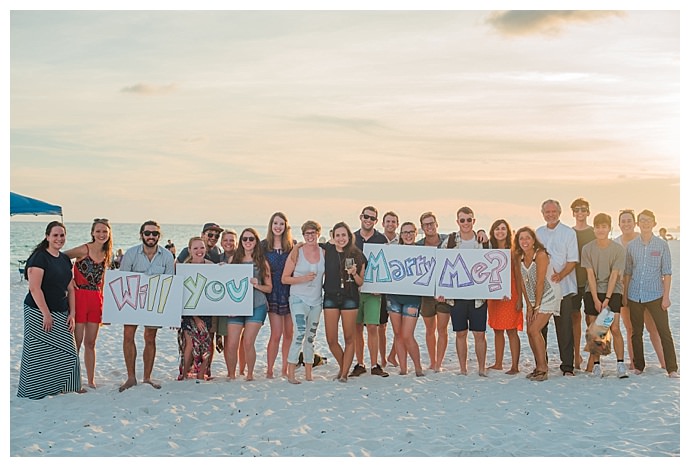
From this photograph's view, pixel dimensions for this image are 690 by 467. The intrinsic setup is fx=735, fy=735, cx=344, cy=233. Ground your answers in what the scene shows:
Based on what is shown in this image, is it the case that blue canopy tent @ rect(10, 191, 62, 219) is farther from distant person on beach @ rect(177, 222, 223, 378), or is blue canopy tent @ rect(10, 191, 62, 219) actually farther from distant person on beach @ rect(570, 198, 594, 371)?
distant person on beach @ rect(570, 198, 594, 371)

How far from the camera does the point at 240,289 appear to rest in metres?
8.28

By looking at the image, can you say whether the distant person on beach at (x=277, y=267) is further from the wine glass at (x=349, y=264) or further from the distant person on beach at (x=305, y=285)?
the wine glass at (x=349, y=264)

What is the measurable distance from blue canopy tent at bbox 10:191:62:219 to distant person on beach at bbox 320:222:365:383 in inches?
496

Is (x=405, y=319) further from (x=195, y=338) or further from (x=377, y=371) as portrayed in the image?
(x=195, y=338)

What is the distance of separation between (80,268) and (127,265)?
508mm

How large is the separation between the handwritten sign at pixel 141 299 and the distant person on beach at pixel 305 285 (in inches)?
50.5

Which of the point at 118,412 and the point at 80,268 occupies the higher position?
the point at 80,268

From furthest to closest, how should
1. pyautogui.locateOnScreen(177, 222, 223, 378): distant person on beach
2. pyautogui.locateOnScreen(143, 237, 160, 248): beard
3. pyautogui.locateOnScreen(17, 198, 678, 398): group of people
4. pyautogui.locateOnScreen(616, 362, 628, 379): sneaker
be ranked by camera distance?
pyautogui.locateOnScreen(616, 362, 628, 379): sneaker → pyautogui.locateOnScreen(177, 222, 223, 378): distant person on beach → pyautogui.locateOnScreen(143, 237, 160, 248): beard → pyautogui.locateOnScreen(17, 198, 678, 398): group of people

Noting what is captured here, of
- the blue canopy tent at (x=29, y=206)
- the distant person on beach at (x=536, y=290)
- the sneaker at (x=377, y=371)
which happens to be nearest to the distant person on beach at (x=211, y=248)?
the sneaker at (x=377, y=371)

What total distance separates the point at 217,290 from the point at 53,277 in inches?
68.0

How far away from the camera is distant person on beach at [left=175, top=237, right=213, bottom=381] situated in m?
8.38

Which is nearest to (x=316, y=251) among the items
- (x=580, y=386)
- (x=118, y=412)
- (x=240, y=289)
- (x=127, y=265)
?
(x=240, y=289)

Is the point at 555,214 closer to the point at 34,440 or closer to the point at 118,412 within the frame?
the point at 118,412

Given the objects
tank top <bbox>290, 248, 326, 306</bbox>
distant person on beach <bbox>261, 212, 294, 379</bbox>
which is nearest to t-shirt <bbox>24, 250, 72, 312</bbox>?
distant person on beach <bbox>261, 212, 294, 379</bbox>
